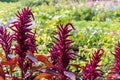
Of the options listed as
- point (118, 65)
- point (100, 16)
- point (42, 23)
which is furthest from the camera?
point (100, 16)

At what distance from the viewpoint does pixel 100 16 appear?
10812mm

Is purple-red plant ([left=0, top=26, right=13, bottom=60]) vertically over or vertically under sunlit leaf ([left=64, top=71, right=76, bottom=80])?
over

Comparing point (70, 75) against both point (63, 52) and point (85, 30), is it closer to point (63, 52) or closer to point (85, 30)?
point (63, 52)

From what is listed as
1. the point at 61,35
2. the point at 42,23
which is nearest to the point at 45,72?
the point at 61,35

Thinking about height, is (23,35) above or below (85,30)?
above

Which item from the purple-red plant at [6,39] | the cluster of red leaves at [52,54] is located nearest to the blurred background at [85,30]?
the cluster of red leaves at [52,54]

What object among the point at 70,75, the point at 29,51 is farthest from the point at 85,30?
the point at 70,75

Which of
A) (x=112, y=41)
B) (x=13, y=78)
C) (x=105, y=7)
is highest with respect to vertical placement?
(x=13, y=78)

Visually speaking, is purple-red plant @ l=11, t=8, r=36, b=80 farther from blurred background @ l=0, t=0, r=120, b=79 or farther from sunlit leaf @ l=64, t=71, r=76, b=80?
blurred background @ l=0, t=0, r=120, b=79

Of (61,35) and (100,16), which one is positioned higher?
(61,35)

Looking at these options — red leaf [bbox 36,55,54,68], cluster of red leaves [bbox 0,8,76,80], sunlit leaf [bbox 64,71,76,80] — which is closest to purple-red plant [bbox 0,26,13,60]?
cluster of red leaves [bbox 0,8,76,80]

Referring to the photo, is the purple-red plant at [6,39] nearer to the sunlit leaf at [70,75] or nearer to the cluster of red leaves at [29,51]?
the cluster of red leaves at [29,51]

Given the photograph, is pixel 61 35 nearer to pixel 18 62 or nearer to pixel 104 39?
pixel 18 62

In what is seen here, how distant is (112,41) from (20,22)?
4.52 meters
